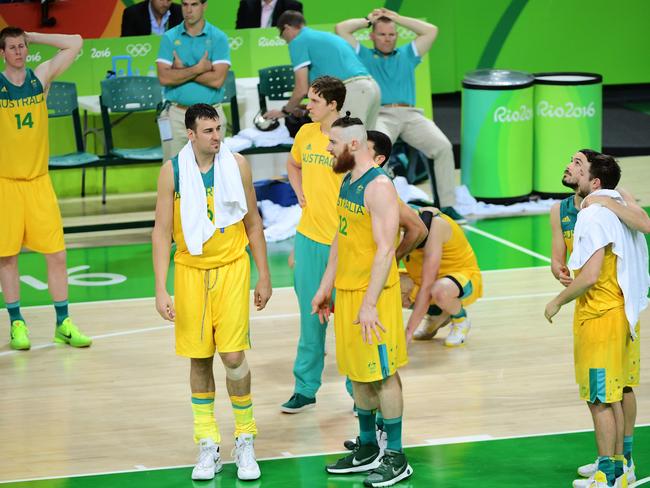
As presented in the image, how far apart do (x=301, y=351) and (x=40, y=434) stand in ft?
5.21

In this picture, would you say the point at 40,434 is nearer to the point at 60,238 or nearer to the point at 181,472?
the point at 181,472

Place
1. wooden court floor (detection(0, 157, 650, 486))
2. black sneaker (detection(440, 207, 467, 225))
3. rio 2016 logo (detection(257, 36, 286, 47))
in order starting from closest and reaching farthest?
wooden court floor (detection(0, 157, 650, 486)), black sneaker (detection(440, 207, 467, 225)), rio 2016 logo (detection(257, 36, 286, 47))

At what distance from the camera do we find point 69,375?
25.5ft

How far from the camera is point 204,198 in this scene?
19.3ft

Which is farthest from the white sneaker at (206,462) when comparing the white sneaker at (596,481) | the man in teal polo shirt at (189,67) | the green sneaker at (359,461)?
the man in teal polo shirt at (189,67)

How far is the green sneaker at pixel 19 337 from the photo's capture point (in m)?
8.28

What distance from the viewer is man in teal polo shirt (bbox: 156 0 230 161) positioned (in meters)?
10.7

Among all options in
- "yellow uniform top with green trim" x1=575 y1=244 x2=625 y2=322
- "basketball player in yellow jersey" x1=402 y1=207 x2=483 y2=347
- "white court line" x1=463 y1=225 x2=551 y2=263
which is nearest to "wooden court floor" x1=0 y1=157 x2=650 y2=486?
"basketball player in yellow jersey" x1=402 y1=207 x2=483 y2=347

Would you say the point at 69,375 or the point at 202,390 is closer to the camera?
the point at 202,390

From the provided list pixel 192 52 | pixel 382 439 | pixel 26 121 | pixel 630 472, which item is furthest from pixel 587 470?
pixel 192 52

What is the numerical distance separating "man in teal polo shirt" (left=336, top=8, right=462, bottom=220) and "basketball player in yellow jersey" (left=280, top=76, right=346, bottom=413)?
4.90 metres

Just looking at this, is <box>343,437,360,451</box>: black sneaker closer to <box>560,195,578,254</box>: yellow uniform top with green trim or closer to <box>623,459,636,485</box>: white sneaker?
<box>623,459,636,485</box>: white sneaker

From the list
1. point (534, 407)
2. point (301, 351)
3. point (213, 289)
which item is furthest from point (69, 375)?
point (534, 407)

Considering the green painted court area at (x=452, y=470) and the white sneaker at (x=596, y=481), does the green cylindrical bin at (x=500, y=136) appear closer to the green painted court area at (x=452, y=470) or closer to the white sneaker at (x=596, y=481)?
the green painted court area at (x=452, y=470)
